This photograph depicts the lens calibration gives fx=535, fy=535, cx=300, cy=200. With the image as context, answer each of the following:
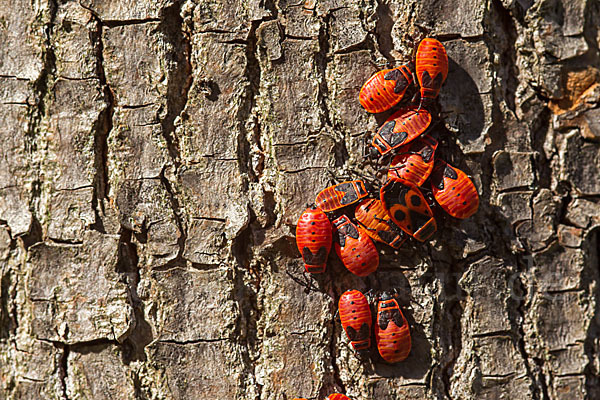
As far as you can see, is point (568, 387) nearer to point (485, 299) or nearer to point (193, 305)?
point (485, 299)

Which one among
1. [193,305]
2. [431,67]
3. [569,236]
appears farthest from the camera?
[569,236]

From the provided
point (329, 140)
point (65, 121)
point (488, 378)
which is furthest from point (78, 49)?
point (488, 378)

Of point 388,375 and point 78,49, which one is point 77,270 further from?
point 388,375

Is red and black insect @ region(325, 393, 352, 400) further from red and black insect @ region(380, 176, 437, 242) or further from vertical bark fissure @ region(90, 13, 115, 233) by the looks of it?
vertical bark fissure @ region(90, 13, 115, 233)

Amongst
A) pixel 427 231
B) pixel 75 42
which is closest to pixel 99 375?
pixel 75 42

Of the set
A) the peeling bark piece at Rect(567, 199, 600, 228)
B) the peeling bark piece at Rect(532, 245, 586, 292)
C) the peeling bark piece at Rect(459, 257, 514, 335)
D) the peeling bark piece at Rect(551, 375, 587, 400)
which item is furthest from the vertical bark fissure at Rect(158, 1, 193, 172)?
the peeling bark piece at Rect(551, 375, 587, 400)

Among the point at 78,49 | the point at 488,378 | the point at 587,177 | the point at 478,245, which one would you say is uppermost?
the point at 78,49
